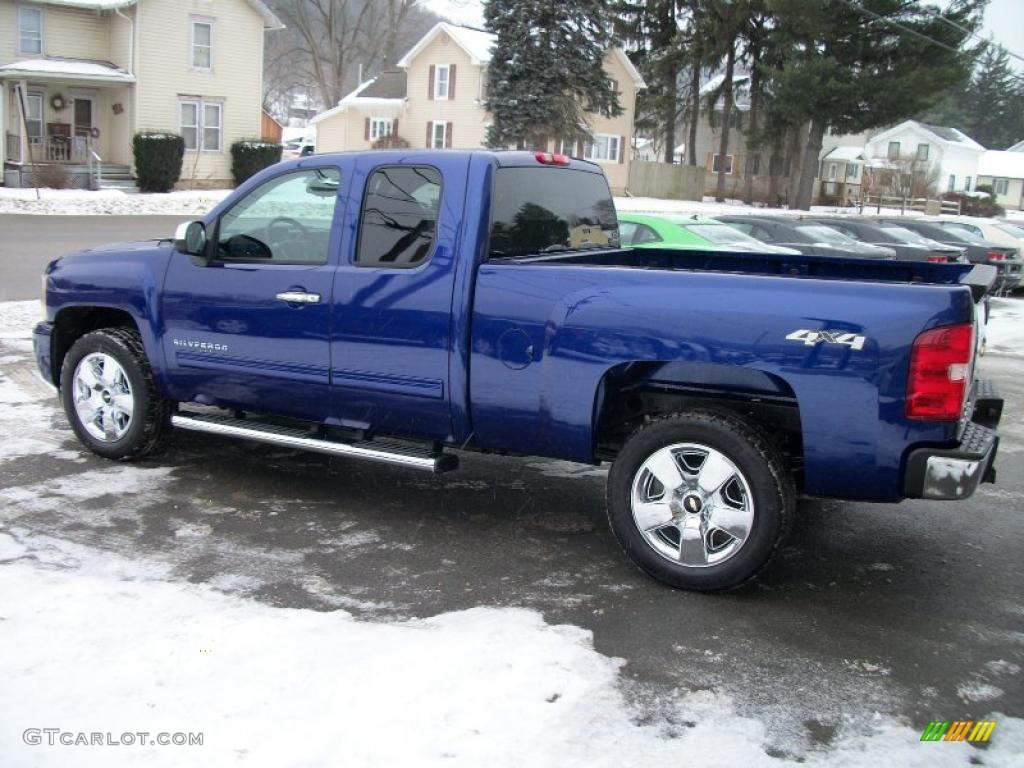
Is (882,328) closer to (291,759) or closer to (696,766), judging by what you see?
(696,766)

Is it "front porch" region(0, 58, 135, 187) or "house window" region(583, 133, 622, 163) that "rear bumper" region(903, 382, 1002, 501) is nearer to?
"front porch" region(0, 58, 135, 187)

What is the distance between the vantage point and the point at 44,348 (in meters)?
6.71

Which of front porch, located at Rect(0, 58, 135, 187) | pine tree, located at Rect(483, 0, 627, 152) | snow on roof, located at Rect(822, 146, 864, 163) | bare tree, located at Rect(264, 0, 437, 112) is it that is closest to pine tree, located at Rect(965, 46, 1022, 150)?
snow on roof, located at Rect(822, 146, 864, 163)

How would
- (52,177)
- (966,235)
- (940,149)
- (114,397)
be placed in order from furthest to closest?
(940,149)
(52,177)
(966,235)
(114,397)

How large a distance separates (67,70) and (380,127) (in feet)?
69.9

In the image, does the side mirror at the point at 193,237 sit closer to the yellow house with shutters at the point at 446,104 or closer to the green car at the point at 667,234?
the green car at the point at 667,234

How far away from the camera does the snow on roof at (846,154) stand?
7494 centimetres

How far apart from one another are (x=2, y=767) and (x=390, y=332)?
2.68 m

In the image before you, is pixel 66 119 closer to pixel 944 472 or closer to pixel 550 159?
pixel 550 159

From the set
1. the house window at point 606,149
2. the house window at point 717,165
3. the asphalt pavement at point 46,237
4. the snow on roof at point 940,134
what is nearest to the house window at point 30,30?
the asphalt pavement at point 46,237

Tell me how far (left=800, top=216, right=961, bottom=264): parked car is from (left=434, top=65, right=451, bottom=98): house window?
31.4 meters

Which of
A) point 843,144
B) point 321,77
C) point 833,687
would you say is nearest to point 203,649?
point 833,687

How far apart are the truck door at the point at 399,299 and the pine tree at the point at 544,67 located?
3336cm

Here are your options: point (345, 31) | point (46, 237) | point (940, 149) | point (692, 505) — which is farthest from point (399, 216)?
point (940, 149)
